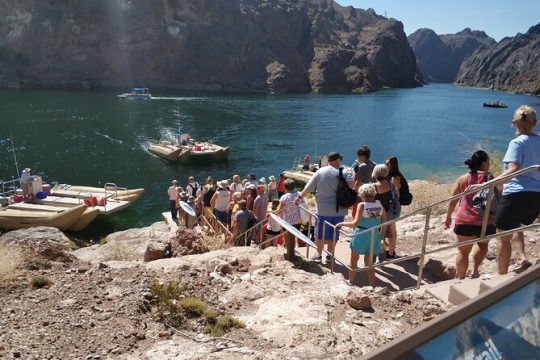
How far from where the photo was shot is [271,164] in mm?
33750

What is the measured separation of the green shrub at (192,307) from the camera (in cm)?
528

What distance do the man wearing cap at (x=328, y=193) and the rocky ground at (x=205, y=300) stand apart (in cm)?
55

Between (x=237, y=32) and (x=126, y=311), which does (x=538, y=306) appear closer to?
(x=126, y=311)

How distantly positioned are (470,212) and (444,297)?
1.16 meters

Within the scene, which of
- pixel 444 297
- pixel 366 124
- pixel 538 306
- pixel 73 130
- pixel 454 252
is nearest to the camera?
pixel 538 306

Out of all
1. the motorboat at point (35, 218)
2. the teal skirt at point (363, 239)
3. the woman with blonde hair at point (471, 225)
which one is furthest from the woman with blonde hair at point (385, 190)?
the motorboat at point (35, 218)

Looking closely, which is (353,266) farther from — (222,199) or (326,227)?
(222,199)

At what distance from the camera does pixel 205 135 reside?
4544 centimetres

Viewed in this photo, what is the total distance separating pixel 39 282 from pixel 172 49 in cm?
10462

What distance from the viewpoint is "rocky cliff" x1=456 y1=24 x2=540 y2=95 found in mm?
145775

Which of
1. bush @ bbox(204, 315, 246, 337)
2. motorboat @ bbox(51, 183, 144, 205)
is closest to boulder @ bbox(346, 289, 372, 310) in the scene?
bush @ bbox(204, 315, 246, 337)

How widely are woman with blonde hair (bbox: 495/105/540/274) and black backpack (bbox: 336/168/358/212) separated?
2.27m

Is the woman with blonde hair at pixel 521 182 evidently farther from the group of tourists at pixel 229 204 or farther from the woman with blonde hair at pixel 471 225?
the group of tourists at pixel 229 204

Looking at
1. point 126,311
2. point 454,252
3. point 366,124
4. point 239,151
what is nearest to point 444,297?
point 454,252
